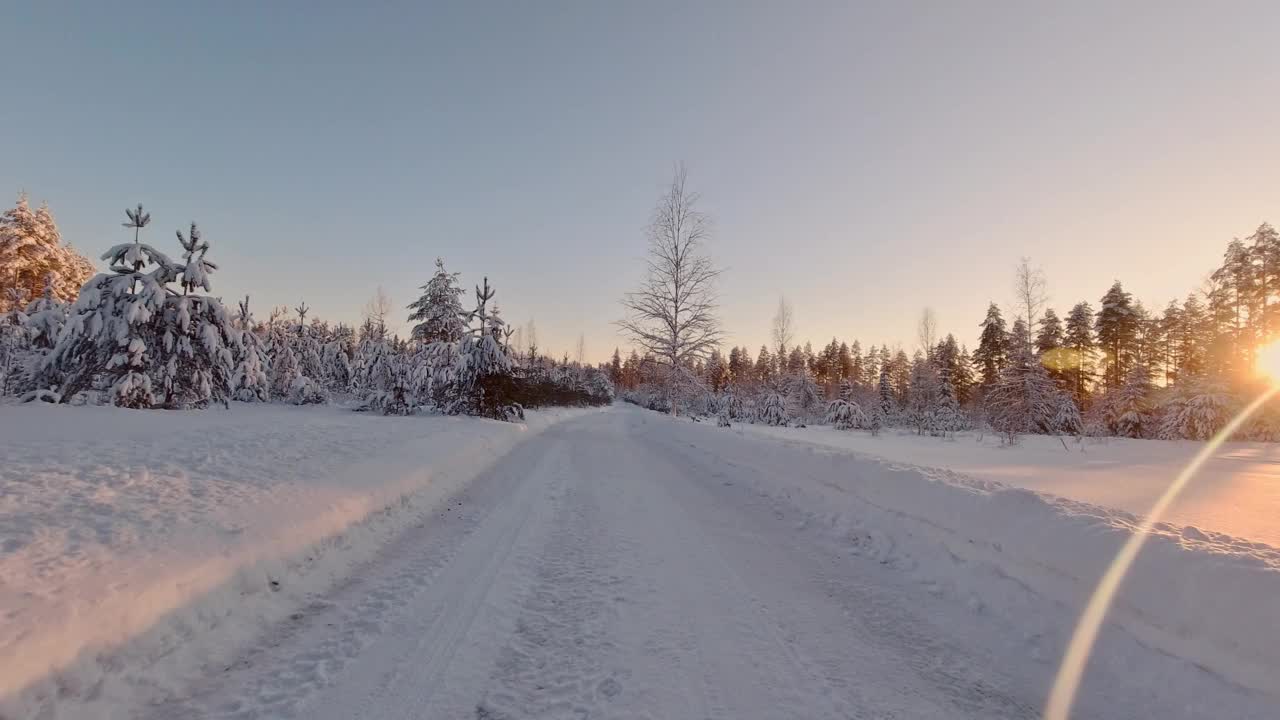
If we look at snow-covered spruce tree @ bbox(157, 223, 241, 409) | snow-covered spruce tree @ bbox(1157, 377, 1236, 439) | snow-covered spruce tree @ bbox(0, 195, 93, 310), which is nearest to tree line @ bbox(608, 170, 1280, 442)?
snow-covered spruce tree @ bbox(1157, 377, 1236, 439)

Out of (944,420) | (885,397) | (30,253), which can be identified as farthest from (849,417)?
(30,253)

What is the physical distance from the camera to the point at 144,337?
1305 centimetres

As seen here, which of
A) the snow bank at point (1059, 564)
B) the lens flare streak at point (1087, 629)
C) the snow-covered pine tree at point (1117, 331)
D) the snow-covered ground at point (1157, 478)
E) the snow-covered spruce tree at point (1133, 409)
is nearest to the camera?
the lens flare streak at point (1087, 629)

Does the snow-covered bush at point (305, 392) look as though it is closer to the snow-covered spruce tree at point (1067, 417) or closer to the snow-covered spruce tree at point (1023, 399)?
the snow-covered spruce tree at point (1023, 399)

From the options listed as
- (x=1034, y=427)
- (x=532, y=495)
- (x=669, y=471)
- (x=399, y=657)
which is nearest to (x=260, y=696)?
(x=399, y=657)

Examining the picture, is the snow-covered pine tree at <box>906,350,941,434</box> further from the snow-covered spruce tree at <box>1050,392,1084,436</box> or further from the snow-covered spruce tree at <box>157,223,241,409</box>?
the snow-covered spruce tree at <box>157,223,241,409</box>

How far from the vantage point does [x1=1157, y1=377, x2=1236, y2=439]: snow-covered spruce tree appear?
21.3 meters

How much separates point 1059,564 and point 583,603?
3.93 metres

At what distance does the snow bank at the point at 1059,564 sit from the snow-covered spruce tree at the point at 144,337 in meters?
16.3

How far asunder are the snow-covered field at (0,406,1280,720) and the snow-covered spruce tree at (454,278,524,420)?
14.5 metres

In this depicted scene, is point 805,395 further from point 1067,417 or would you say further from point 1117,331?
point 1067,417

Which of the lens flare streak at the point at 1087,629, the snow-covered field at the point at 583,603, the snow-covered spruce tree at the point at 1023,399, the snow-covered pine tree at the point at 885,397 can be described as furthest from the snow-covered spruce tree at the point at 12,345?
the snow-covered pine tree at the point at 885,397

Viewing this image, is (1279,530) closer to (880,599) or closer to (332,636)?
(880,599)

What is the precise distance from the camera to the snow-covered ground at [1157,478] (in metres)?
6.20
